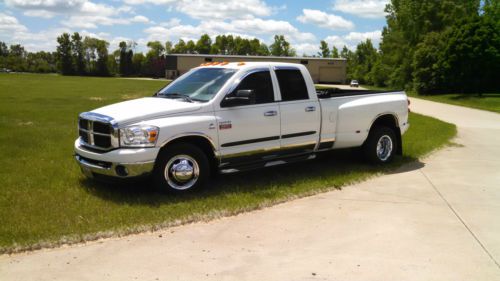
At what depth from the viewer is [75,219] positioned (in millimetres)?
5434

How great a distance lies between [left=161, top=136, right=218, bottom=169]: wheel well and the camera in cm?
636

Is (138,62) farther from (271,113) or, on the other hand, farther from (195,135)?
(195,135)

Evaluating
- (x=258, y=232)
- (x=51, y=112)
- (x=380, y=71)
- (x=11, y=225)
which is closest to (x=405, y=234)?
(x=258, y=232)

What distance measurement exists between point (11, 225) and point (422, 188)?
18.6 feet

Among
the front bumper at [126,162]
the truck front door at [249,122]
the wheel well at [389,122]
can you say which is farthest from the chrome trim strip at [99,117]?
the wheel well at [389,122]

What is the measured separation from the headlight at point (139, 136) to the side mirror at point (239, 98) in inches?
43.7

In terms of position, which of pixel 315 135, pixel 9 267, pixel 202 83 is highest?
pixel 202 83

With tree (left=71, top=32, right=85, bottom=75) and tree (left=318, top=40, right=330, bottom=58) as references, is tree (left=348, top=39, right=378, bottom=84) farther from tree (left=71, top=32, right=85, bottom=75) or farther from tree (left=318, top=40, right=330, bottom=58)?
tree (left=71, top=32, right=85, bottom=75)

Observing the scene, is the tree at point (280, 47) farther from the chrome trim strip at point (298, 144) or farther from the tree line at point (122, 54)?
the chrome trim strip at point (298, 144)

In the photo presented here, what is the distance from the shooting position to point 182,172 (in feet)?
20.9

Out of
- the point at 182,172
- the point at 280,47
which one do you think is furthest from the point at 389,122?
the point at 280,47

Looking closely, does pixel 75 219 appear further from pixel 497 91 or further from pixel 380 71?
pixel 380 71

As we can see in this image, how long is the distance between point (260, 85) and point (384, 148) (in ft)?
10.4

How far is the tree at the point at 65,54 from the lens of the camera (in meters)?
128
